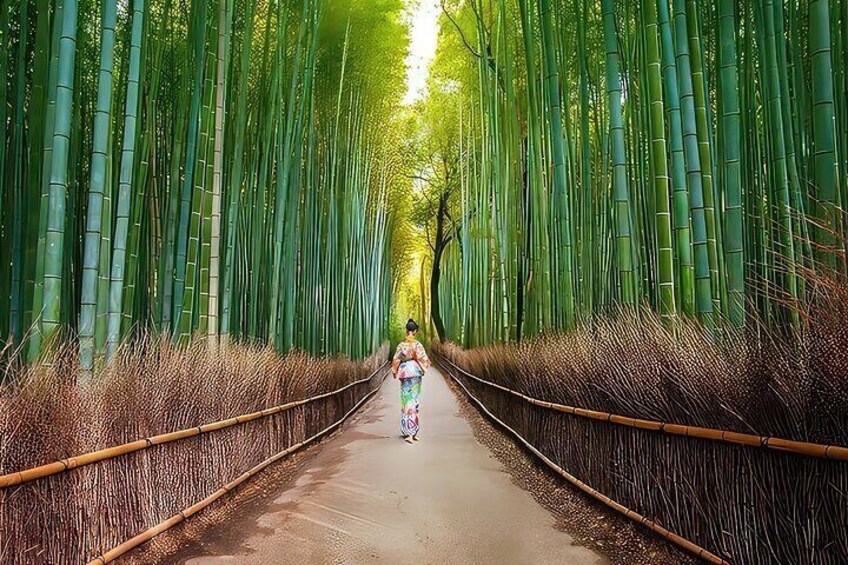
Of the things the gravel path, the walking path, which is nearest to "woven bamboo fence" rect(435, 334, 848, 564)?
the gravel path

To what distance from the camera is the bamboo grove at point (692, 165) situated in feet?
7.32

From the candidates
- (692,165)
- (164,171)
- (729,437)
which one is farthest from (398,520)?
(164,171)

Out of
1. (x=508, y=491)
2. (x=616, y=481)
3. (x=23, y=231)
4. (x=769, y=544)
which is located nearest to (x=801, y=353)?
(x=769, y=544)

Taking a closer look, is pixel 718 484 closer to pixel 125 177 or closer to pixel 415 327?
pixel 125 177

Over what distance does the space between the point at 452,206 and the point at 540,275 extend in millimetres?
10348

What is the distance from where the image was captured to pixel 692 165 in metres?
2.52

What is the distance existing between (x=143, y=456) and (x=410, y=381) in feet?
9.87

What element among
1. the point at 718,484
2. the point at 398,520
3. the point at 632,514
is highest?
the point at 718,484

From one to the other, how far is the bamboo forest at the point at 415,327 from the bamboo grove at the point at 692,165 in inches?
0.7

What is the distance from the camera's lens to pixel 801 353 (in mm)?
1491

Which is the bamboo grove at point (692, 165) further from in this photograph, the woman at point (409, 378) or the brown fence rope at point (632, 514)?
the woman at point (409, 378)

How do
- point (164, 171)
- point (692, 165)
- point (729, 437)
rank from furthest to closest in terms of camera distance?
point (164, 171) < point (692, 165) < point (729, 437)

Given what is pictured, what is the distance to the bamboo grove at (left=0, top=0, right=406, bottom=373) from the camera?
2.40 metres

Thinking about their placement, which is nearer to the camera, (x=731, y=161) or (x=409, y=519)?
(x=731, y=161)
